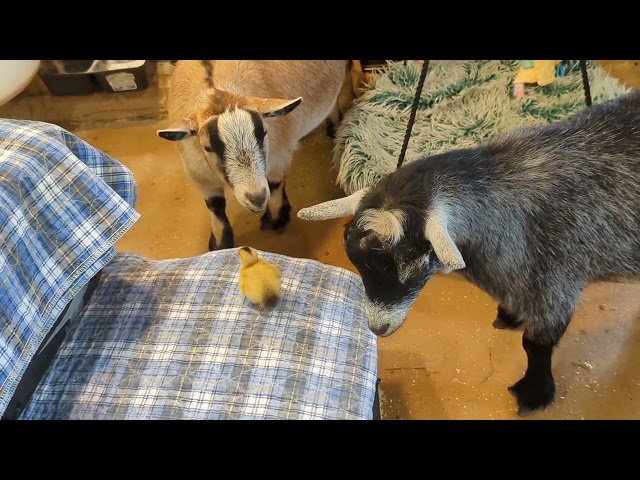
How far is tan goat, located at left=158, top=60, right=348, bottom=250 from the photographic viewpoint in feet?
6.70

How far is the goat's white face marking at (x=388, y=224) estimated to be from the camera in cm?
145

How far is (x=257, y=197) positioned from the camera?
2.11 metres

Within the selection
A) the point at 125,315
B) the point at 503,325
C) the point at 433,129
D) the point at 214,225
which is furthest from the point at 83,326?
the point at 433,129

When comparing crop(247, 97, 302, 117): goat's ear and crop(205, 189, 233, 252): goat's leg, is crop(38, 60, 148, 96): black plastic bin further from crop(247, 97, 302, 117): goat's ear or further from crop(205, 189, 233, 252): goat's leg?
crop(247, 97, 302, 117): goat's ear

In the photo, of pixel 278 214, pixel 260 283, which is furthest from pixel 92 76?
pixel 260 283

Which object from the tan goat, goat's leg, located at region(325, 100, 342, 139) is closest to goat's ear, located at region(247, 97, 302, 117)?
the tan goat

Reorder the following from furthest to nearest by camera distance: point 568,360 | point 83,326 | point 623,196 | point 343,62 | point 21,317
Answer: point 343,62
point 568,360
point 83,326
point 623,196
point 21,317

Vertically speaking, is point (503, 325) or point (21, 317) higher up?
point (21, 317)

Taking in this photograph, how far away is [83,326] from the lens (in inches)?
67.8

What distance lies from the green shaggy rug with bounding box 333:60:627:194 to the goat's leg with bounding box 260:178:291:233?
12.5 inches

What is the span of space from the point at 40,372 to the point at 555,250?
1.58 m

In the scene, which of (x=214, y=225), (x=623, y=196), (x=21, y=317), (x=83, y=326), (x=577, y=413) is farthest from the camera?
(x=214, y=225)

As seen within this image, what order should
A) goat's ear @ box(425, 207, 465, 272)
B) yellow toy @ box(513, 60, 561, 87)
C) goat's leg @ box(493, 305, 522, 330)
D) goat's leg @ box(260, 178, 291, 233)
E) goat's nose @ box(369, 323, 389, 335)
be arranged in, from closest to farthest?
goat's ear @ box(425, 207, 465, 272) < goat's nose @ box(369, 323, 389, 335) < goat's leg @ box(493, 305, 522, 330) < goat's leg @ box(260, 178, 291, 233) < yellow toy @ box(513, 60, 561, 87)

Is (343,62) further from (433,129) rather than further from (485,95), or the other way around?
(485,95)
